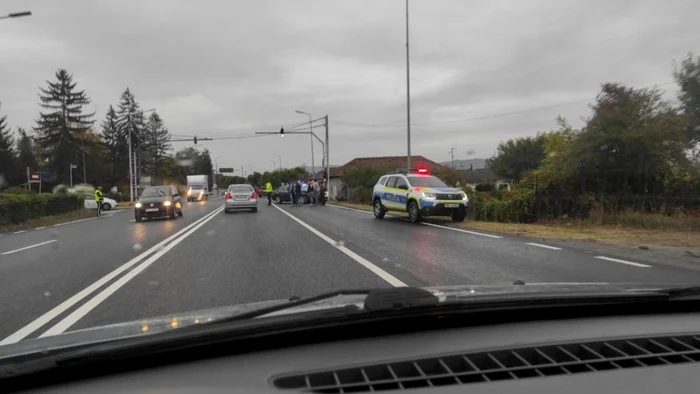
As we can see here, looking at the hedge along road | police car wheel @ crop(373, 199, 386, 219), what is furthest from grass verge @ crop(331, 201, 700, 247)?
the hedge along road

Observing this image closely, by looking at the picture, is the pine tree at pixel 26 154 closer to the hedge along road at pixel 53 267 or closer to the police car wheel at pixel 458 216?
the hedge along road at pixel 53 267

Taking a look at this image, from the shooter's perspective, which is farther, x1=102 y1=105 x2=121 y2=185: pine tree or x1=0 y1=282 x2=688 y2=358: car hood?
x1=102 y1=105 x2=121 y2=185: pine tree

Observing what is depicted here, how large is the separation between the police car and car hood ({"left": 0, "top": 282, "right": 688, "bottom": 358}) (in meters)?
13.8

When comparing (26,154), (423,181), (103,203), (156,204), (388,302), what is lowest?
(103,203)

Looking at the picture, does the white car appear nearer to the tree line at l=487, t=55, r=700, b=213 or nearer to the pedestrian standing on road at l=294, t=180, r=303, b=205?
the pedestrian standing on road at l=294, t=180, r=303, b=205

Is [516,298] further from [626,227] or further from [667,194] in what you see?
[667,194]

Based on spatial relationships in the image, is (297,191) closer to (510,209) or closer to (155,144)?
(510,209)

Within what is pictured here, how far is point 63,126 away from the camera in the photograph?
7031cm

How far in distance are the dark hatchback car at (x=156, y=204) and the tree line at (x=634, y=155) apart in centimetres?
1511

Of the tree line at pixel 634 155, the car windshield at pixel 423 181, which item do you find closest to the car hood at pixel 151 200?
the car windshield at pixel 423 181

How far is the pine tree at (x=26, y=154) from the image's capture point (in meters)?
66.5

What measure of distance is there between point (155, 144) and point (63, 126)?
34771mm

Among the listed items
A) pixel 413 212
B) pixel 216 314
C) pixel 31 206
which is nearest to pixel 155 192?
pixel 31 206

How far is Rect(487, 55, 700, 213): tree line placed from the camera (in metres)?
16.9
